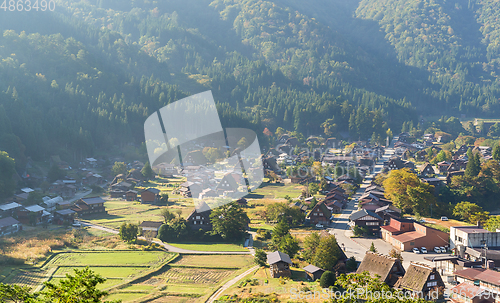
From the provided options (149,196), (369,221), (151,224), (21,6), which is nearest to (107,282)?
(151,224)

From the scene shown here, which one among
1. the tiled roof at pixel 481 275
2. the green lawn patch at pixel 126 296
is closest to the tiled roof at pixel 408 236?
the tiled roof at pixel 481 275

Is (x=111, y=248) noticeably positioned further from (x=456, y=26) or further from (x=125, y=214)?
(x=456, y=26)

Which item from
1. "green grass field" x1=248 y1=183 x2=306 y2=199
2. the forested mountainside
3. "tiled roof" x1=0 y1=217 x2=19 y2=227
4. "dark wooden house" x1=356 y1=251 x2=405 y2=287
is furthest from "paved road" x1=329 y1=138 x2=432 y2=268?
the forested mountainside

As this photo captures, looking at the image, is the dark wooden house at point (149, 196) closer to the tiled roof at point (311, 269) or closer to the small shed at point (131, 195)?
the small shed at point (131, 195)

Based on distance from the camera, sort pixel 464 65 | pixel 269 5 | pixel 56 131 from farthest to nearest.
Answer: pixel 269 5
pixel 464 65
pixel 56 131

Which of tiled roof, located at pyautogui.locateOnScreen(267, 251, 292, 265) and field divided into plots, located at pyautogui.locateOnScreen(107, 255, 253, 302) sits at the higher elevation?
tiled roof, located at pyautogui.locateOnScreen(267, 251, 292, 265)

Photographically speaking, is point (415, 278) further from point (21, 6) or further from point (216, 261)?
point (21, 6)

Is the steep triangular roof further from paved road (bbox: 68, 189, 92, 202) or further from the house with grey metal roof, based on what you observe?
paved road (bbox: 68, 189, 92, 202)

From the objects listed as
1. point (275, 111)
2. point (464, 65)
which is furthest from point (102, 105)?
point (464, 65)

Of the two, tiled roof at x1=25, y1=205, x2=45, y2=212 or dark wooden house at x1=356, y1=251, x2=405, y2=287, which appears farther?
tiled roof at x1=25, y1=205, x2=45, y2=212
